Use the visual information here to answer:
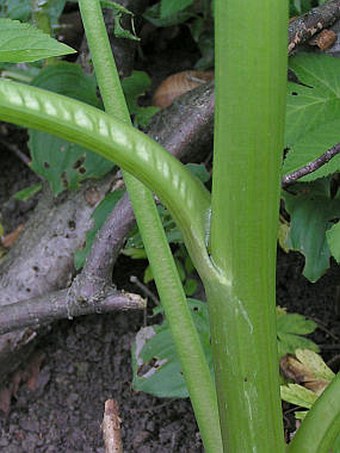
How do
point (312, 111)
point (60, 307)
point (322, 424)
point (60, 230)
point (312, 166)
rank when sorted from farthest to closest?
point (60, 230)
point (60, 307)
point (312, 111)
point (312, 166)
point (322, 424)

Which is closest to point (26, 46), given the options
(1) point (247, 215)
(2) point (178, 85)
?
(1) point (247, 215)

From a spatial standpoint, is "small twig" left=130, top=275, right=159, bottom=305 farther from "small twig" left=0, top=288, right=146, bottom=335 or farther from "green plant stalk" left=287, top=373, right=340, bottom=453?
"green plant stalk" left=287, top=373, right=340, bottom=453

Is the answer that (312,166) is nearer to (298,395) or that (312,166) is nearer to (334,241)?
(334,241)

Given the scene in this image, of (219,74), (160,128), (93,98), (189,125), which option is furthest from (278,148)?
(93,98)

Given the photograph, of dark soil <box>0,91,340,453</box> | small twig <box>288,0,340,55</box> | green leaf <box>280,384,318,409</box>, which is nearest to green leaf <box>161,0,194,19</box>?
small twig <box>288,0,340,55</box>

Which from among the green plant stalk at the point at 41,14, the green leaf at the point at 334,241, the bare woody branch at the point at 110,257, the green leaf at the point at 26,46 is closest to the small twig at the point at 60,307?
the bare woody branch at the point at 110,257

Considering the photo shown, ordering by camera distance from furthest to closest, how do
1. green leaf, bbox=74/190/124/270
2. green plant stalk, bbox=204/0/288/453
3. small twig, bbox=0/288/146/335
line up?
1. green leaf, bbox=74/190/124/270
2. small twig, bbox=0/288/146/335
3. green plant stalk, bbox=204/0/288/453
